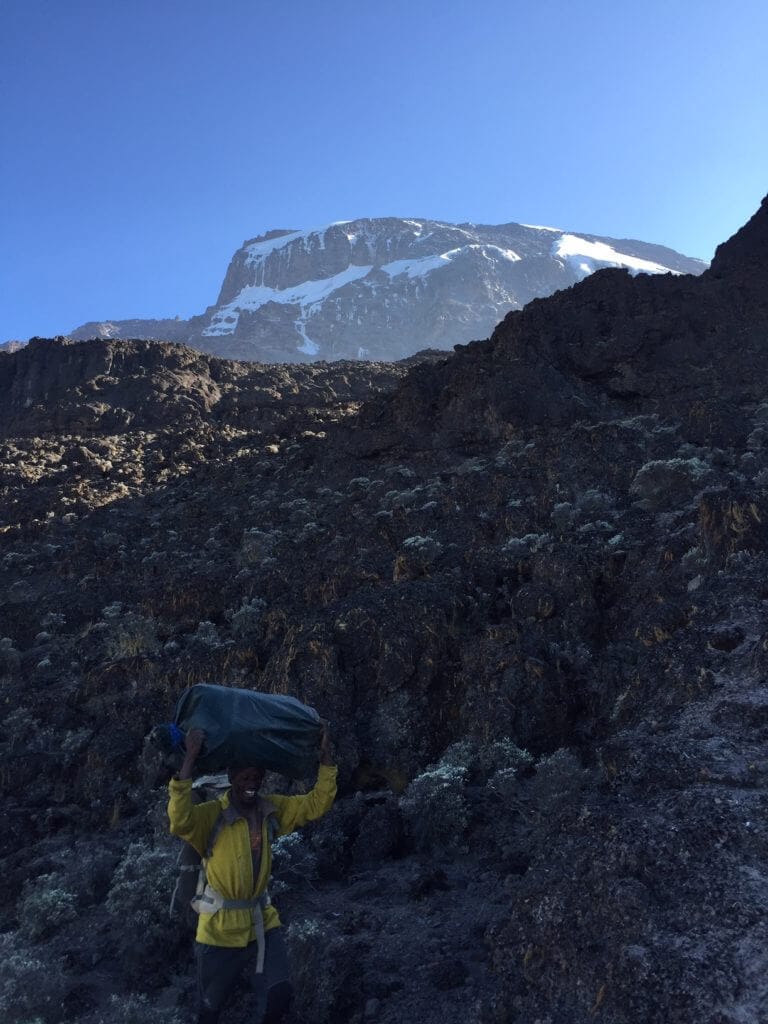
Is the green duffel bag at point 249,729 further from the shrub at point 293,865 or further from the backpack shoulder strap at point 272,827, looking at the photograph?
the shrub at point 293,865

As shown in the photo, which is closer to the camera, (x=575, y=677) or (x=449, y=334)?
(x=575, y=677)

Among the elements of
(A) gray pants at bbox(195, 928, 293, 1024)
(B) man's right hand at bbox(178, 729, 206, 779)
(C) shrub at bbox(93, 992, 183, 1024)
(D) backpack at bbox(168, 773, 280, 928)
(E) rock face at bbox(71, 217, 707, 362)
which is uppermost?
(E) rock face at bbox(71, 217, 707, 362)

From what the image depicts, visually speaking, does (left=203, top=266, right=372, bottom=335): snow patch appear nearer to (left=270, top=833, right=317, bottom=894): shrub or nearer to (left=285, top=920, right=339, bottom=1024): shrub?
(left=270, top=833, right=317, bottom=894): shrub

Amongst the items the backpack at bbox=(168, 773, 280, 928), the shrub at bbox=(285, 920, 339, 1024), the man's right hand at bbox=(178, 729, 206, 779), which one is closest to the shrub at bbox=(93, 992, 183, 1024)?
the shrub at bbox=(285, 920, 339, 1024)

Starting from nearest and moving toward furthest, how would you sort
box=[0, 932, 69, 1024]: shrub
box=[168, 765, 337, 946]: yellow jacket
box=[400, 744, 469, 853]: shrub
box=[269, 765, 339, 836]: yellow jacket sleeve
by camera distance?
1. box=[168, 765, 337, 946]: yellow jacket
2. box=[269, 765, 339, 836]: yellow jacket sleeve
3. box=[0, 932, 69, 1024]: shrub
4. box=[400, 744, 469, 853]: shrub

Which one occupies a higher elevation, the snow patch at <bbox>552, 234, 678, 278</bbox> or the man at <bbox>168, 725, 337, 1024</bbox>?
the snow patch at <bbox>552, 234, 678, 278</bbox>

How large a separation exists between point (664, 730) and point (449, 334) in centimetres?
12199

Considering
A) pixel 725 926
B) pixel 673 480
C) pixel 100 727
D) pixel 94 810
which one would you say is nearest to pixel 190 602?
pixel 100 727

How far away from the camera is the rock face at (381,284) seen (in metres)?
120

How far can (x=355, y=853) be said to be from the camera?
18.5 ft

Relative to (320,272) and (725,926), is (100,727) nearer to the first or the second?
(725,926)

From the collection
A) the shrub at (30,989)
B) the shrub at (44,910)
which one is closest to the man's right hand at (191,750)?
the shrub at (30,989)

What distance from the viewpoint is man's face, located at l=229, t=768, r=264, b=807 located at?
3363 millimetres

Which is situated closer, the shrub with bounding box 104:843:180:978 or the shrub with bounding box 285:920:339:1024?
the shrub with bounding box 285:920:339:1024
